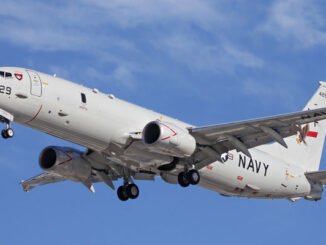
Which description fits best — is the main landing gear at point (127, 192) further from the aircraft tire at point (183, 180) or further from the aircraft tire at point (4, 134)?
the aircraft tire at point (4, 134)

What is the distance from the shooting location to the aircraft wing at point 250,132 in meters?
52.0

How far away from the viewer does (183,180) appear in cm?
5484

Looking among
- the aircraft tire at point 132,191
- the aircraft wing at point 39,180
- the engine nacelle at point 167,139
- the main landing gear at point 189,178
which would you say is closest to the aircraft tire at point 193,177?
the main landing gear at point 189,178

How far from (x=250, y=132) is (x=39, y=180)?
15.8 metres

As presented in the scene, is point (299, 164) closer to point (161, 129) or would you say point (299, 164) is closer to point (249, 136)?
point (249, 136)

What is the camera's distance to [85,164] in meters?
57.5

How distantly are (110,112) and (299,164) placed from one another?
14817mm

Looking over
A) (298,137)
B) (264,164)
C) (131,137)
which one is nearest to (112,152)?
(131,137)

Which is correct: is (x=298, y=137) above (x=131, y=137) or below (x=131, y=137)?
above

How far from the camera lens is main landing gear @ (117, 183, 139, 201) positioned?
57.9 meters

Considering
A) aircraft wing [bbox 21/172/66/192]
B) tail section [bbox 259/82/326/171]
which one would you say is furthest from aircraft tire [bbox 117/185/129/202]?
tail section [bbox 259/82/326/171]

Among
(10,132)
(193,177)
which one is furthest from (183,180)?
(10,132)

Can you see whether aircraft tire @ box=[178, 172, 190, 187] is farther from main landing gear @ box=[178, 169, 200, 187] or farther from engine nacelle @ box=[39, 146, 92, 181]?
engine nacelle @ box=[39, 146, 92, 181]

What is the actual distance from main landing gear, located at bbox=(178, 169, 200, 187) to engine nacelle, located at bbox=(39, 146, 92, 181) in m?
5.89
